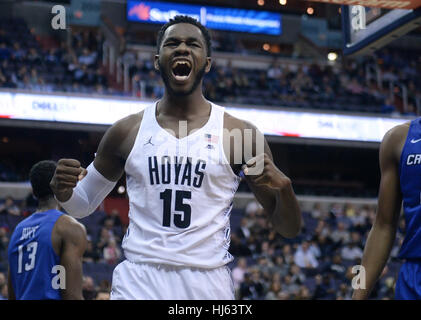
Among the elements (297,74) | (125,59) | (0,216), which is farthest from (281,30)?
(0,216)

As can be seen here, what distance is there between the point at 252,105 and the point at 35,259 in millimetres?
16144

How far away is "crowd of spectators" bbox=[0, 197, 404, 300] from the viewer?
12.3 metres

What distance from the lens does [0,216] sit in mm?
14008

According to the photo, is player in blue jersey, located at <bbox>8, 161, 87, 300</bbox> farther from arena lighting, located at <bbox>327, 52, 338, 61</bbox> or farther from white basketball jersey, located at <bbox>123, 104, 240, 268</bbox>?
arena lighting, located at <bbox>327, 52, 338, 61</bbox>

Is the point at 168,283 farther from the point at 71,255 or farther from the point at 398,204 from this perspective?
the point at 71,255

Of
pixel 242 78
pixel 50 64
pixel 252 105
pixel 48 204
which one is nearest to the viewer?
pixel 48 204

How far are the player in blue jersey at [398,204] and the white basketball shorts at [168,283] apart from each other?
26.2 inches

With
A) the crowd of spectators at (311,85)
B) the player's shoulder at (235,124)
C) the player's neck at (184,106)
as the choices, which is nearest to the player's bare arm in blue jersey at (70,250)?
the player's neck at (184,106)

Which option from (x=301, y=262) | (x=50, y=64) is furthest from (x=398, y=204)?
(x=50, y=64)

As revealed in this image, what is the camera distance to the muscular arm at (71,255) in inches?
177

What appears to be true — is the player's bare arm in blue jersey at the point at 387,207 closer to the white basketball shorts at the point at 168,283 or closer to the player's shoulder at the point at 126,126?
the white basketball shorts at the point at 168,283

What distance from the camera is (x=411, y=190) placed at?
10.3ft

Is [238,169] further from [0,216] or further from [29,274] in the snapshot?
[0,216]

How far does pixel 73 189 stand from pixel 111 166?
10.1 inches
